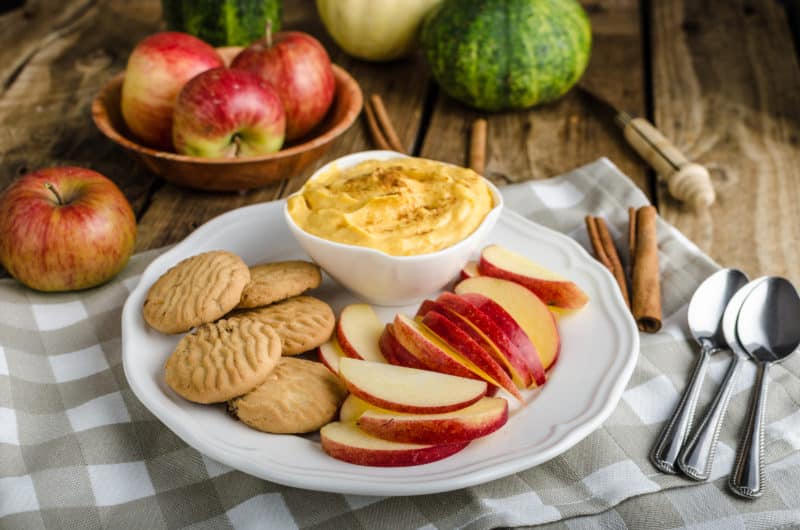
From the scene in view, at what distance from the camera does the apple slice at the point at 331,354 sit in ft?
5.14

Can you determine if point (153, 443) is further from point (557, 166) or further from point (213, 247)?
point (557, 166)

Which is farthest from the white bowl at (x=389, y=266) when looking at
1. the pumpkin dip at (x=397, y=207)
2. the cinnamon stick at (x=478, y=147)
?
the cinnamon stick at (x=478, y=147)

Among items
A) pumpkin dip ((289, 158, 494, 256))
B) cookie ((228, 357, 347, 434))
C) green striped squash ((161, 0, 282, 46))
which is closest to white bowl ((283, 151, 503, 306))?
pumpkin dip ((289, 158, 494, 256))

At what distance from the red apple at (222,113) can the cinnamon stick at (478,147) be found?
1.85 ft

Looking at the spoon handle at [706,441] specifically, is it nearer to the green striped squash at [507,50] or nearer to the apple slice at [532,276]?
the apple slice at [532,276]

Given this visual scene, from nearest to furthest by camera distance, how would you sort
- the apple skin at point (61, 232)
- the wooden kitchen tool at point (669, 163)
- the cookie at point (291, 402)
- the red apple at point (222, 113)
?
the cookie at point (291, 402) < the apple skin at point (61, 232) < the red apple at point (222, 113) < the wooden kitchen tool at point (669, 163)

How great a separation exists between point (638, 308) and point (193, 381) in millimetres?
943

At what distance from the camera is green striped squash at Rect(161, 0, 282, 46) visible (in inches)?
105

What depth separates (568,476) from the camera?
1.44 meters

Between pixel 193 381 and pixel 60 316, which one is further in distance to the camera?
pixel 60 316

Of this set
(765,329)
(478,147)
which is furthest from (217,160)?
(765,329)

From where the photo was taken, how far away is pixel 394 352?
155cm

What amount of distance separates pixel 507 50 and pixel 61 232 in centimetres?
139

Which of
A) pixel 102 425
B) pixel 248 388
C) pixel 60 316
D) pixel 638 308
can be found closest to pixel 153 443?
pixel 102 425
